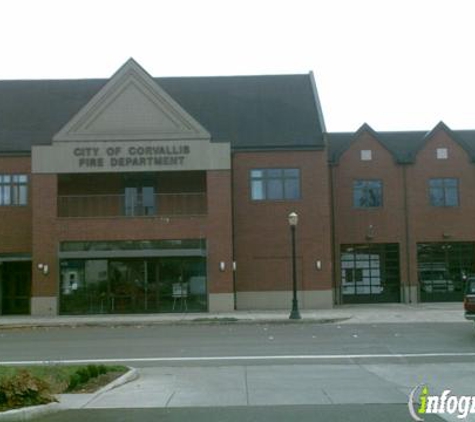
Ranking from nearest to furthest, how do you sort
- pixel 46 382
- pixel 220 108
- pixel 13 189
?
pixel 46 382 → pixel 13 189 → pixel 220 108

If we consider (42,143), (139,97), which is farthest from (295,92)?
(42,143)

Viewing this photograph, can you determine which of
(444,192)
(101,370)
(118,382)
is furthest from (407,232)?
(118,382)

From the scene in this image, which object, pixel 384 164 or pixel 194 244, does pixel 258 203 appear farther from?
pixel 384 164

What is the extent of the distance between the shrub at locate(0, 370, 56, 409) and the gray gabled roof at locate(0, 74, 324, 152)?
87.7ft

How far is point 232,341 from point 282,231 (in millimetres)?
15077

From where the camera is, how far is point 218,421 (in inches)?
365

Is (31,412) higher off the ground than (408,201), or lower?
lower

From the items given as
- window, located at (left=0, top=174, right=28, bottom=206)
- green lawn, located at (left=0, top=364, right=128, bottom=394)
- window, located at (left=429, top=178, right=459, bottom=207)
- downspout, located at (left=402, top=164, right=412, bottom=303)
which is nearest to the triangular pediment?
window, located at (left=0, top=174, right=28, bottom=206)

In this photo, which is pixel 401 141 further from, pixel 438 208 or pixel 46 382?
pixel 46 382

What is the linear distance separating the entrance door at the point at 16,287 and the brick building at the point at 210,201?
2.2 inches

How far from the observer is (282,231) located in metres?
35.8

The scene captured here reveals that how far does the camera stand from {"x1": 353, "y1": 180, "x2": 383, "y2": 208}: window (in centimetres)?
3975

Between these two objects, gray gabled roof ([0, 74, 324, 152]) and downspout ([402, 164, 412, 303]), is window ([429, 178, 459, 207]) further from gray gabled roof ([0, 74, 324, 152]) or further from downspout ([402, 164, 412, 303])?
gray gabled roof ([0, 74, 324, 152])

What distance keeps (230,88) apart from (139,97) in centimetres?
719
